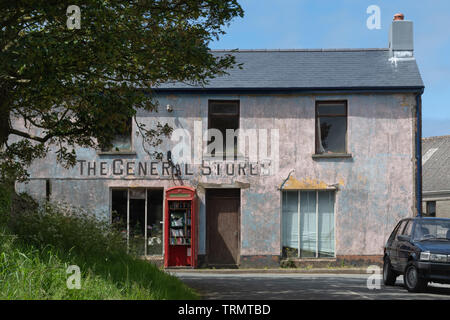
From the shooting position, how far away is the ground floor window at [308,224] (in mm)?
23609

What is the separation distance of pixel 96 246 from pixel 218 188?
37.9 feet

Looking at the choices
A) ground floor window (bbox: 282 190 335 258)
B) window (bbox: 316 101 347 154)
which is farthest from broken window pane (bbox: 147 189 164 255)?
window (bbox: 316 101 347 154)

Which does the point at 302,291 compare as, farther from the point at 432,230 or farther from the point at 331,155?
the point at 331,155

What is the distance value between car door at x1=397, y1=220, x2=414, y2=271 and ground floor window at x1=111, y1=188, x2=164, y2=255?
10.3 meters

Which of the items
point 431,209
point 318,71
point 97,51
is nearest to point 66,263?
point 97,51

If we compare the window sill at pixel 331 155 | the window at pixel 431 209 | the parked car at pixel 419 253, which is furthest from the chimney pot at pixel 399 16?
the window at pixel 431 209

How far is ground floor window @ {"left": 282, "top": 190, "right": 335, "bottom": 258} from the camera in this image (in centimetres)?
2361

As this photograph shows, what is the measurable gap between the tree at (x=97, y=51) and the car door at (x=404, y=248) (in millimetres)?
5862

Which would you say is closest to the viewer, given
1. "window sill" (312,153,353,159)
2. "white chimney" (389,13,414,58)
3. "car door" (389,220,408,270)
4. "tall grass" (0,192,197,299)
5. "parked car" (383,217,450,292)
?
"tall grass" (0,192,197,299)

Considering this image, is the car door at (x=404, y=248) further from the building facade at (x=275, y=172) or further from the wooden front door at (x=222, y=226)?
the wooden front door at (x=222, y=226)

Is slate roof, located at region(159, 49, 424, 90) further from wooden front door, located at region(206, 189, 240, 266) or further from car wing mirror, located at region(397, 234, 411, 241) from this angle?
car wing mirror, located at region(397, 234, 411, 241)
